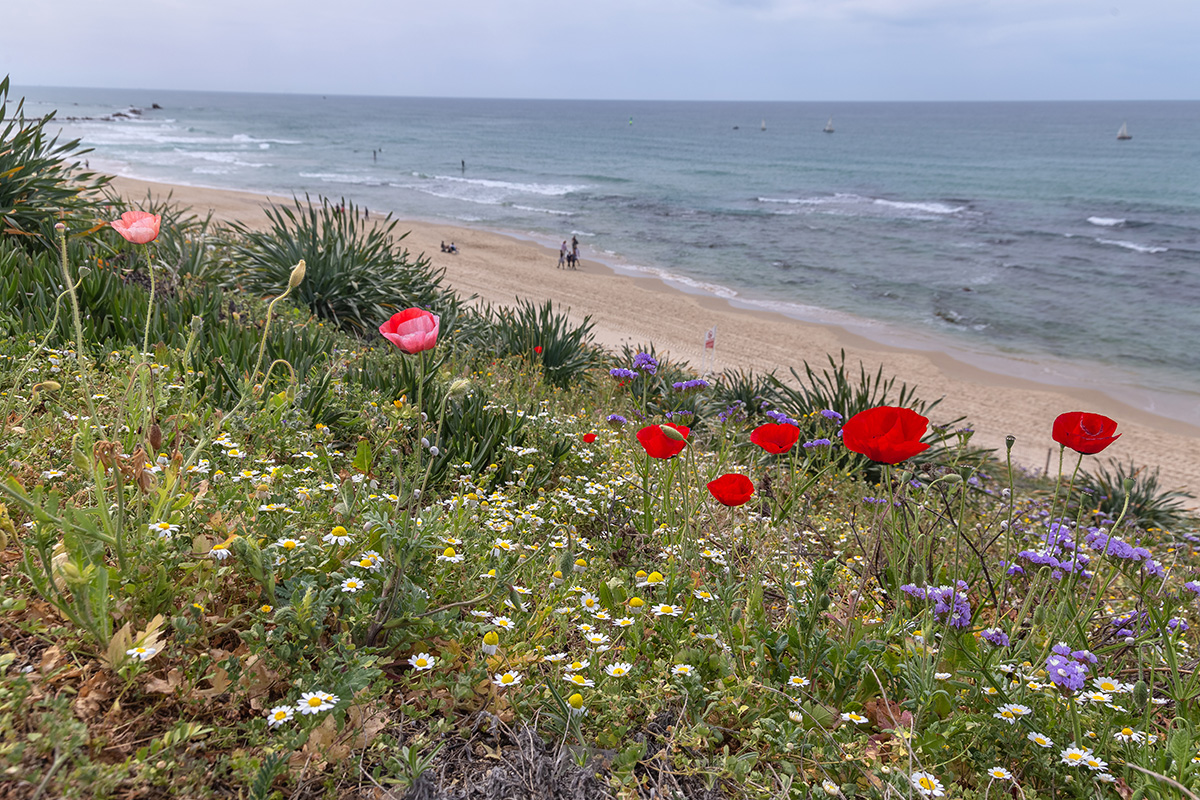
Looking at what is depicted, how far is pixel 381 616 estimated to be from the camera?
2.08 metres

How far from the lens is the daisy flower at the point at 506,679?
77.6 inches

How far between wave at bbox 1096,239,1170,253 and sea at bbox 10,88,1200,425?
174mm

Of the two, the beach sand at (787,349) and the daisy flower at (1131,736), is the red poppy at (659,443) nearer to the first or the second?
the daisy flower at (1131,736)

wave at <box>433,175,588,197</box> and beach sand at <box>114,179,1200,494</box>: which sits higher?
wave at <box>433,175,588,197</box>

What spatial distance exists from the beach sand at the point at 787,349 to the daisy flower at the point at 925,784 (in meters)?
10.8

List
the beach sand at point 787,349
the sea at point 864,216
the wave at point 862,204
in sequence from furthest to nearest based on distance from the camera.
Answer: the wave at point 862,204
the sea at point 864,216
the beach sand at point 787,349

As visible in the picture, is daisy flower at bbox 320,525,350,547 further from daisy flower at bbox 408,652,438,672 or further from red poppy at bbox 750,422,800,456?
red poppy at bbox 750,422,800,456

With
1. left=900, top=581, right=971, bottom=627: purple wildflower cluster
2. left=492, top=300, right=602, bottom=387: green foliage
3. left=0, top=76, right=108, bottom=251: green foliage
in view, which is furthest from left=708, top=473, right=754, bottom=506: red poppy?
left=0, top=76, right=108, bottom=251: green foliage

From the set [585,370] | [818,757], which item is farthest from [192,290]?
[818,757]

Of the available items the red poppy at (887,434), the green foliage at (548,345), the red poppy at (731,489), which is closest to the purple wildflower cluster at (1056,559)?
the red poppy at (887,434)

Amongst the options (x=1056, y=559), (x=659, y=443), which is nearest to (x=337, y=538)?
(x=659, y=443)

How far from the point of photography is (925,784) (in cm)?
186

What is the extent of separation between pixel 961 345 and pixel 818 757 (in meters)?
19.2

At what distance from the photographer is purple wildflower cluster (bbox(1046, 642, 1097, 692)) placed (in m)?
2.05
